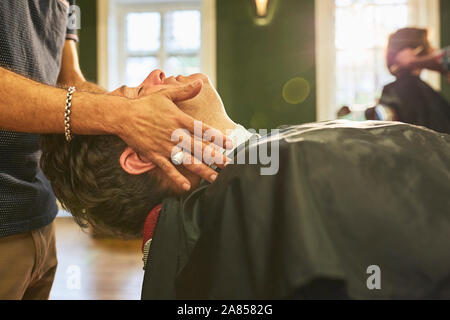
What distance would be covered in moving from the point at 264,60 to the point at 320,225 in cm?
495

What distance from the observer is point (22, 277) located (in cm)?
118

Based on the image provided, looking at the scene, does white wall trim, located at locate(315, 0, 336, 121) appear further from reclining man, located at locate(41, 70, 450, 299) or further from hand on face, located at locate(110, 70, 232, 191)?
hand on face, located at locate(110, 70, 232, 191)

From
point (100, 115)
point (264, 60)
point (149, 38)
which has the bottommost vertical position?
point (100, 115)

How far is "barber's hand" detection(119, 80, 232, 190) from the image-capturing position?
89cm

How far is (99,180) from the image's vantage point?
1152 mm

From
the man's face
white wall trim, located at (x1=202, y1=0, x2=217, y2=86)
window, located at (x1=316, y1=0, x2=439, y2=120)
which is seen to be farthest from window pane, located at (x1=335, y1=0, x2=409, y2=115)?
the man's face

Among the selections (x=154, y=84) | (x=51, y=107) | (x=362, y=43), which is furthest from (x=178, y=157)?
(x=362, y=43)

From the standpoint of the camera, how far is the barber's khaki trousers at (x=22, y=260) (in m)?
1.15

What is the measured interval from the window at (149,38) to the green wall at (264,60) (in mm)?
426

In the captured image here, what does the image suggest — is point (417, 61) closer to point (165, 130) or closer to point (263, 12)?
point (165, 130)

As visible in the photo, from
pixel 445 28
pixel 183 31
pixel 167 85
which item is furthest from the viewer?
pixel 183 31

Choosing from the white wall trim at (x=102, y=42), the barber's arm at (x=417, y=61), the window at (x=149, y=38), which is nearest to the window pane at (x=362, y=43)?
the window at (x=149, y=38)

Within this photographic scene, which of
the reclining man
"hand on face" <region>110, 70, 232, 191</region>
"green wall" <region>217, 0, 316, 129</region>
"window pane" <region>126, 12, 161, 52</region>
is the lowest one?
the reclining man

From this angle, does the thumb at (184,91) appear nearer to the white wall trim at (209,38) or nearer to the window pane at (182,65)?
the white wall trim at (209,38)
